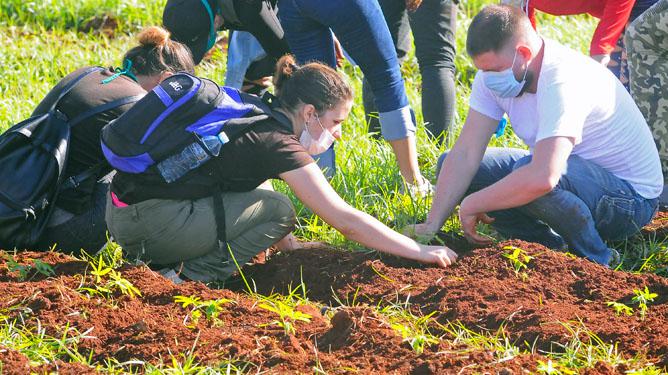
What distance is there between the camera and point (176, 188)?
454 centimetres

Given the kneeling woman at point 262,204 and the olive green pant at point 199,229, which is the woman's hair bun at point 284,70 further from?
the olive green pant at point 199,229

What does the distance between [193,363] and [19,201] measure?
158 centimetres

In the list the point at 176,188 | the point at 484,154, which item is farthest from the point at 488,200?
the point at 176,188

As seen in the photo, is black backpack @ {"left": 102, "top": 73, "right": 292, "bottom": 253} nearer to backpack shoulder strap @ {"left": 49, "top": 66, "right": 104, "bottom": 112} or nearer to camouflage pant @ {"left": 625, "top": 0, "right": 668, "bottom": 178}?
backpack shoulder strap @ {"left": 49, "top": 66, "right": 104, "bottom": 112}

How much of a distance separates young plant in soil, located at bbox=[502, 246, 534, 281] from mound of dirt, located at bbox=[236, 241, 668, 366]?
1cm

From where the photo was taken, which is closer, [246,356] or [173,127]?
[246,356]

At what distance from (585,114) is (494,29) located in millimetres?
532

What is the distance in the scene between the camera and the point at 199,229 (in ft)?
15.2

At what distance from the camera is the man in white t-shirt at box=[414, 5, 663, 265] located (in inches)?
175

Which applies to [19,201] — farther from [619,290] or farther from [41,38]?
[41,38]

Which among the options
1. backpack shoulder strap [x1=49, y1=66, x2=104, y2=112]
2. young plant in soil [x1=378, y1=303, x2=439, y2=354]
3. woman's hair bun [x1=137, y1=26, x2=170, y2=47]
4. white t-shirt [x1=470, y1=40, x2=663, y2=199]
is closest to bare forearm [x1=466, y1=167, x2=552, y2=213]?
white t-shirt [x1=470, y1=40, x2=663, y2=199]

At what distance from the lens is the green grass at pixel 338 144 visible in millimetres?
3740

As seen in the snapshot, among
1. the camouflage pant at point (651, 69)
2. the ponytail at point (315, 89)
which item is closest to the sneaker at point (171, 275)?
the ponytail at point (315, 89)

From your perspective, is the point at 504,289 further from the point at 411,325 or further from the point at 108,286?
the point at 108,286
